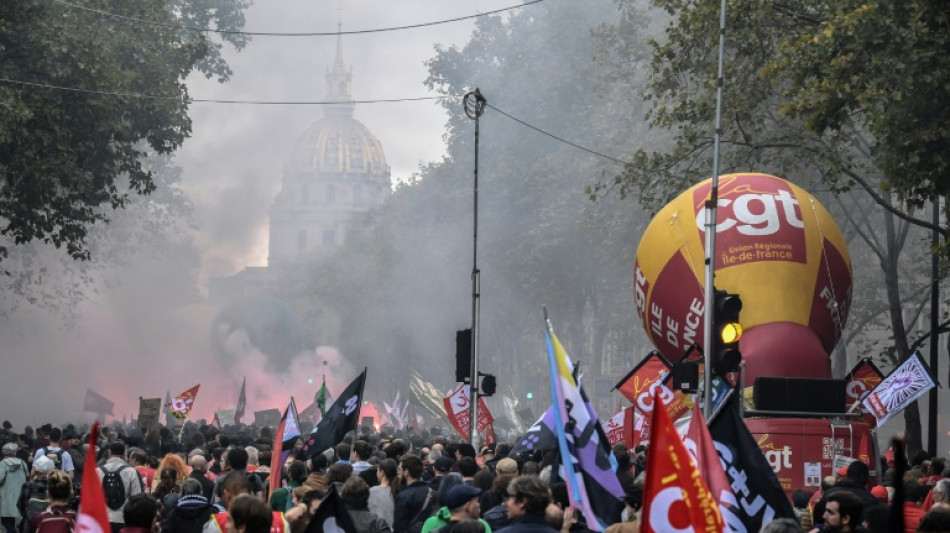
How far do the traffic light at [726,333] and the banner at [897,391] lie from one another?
342cm

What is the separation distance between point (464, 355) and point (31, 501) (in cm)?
1024

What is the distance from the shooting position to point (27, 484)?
58.3ft

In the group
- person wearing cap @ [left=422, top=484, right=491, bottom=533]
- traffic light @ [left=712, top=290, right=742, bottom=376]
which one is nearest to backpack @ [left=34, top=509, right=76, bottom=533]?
person wearing cap @ [left=422, top=484, right=491, bottom=533]

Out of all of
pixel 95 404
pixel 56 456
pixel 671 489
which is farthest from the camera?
pixel 95 404

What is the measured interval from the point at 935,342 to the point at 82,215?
586 inches

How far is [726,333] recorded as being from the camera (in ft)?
53.5

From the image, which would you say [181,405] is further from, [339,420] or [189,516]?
[189,516]

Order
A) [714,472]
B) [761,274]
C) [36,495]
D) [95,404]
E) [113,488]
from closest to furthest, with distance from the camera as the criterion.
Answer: [714,472], [113,488], [36,495], [761,274], [95,404]

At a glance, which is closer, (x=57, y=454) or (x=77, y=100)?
(x=57, y=454)

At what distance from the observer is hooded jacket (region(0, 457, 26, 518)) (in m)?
17.8

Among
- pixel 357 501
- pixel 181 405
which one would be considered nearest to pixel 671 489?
pixel 357 501

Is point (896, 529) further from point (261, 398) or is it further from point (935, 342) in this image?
point (261, 398)

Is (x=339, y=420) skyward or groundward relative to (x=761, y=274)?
groundward

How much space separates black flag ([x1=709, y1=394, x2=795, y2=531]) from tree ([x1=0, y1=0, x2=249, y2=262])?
722 inches
